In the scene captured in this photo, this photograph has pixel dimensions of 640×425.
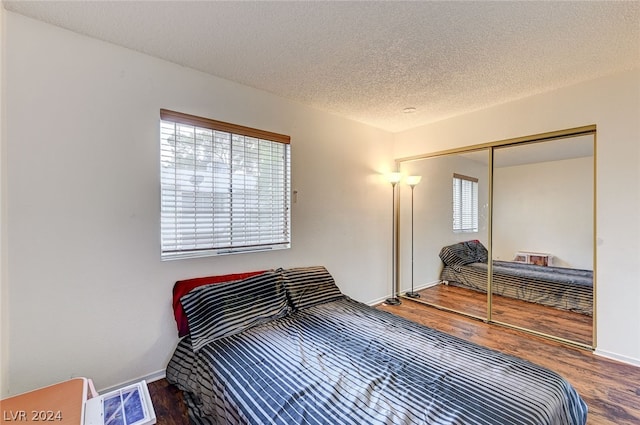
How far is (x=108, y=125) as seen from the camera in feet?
6.21

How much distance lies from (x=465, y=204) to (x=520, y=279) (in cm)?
105

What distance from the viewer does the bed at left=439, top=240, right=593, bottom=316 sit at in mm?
2717

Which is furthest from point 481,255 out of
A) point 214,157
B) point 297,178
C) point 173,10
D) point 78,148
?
point 78,148

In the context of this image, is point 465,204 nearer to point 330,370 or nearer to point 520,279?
point 520,279

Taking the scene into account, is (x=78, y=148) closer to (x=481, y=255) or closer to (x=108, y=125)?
(x=108, y=125)

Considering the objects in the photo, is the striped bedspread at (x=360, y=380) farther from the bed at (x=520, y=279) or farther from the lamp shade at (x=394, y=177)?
the lamp shade at (x=394, y=177)

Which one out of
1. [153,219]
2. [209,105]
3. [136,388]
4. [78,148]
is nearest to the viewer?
[136,388]

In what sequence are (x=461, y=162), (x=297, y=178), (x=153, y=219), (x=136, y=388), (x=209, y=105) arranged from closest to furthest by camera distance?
(x=136, y=388)
(x=153, y=219)
(x=209, y=105)
(x=297, y=178)
(x=461, y=162)

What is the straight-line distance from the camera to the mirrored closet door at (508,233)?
2678 mm

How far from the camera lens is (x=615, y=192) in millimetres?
2352

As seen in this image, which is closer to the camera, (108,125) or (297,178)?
(108,125)

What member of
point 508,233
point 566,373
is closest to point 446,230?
point 508,233

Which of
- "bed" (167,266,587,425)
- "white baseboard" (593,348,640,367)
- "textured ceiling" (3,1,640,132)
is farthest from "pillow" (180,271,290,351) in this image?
"white baseboard" (593,348,640,367)

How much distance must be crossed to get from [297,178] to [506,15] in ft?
6.75
